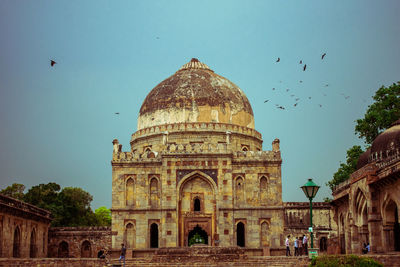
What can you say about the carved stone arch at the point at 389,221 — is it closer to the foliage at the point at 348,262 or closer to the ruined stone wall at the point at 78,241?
the foliage at the point at 348,262

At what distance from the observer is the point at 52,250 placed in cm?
3959

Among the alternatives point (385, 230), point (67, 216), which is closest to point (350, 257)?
point (385, 230)

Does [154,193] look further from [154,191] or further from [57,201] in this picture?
[57,201]

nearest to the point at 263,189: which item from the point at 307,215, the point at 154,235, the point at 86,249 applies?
the point at 154,235

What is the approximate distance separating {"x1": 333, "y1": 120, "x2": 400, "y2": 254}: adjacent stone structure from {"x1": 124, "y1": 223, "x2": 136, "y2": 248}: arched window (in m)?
12.5

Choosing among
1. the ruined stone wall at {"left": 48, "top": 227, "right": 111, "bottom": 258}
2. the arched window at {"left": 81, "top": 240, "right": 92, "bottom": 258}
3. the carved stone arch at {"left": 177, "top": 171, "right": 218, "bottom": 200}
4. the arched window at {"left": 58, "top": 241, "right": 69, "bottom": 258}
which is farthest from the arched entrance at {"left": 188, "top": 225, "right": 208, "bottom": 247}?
the arched window at {"left": 58, "top": 241, "right": 69, "bottom": 258}

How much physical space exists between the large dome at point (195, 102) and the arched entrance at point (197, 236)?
7.55 meters

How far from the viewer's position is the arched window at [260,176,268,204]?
111 feet

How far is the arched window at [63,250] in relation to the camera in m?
39.8

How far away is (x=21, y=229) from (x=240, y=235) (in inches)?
511

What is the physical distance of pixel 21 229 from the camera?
108ft

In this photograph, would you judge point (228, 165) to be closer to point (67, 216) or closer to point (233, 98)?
point (233, 98)

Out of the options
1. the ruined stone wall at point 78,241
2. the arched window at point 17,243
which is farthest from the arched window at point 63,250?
the arched window at point 17,243

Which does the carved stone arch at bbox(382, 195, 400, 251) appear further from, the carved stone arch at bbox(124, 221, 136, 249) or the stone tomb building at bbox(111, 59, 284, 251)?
the carved stone arch at bbox(124, 221, 136, 249)
